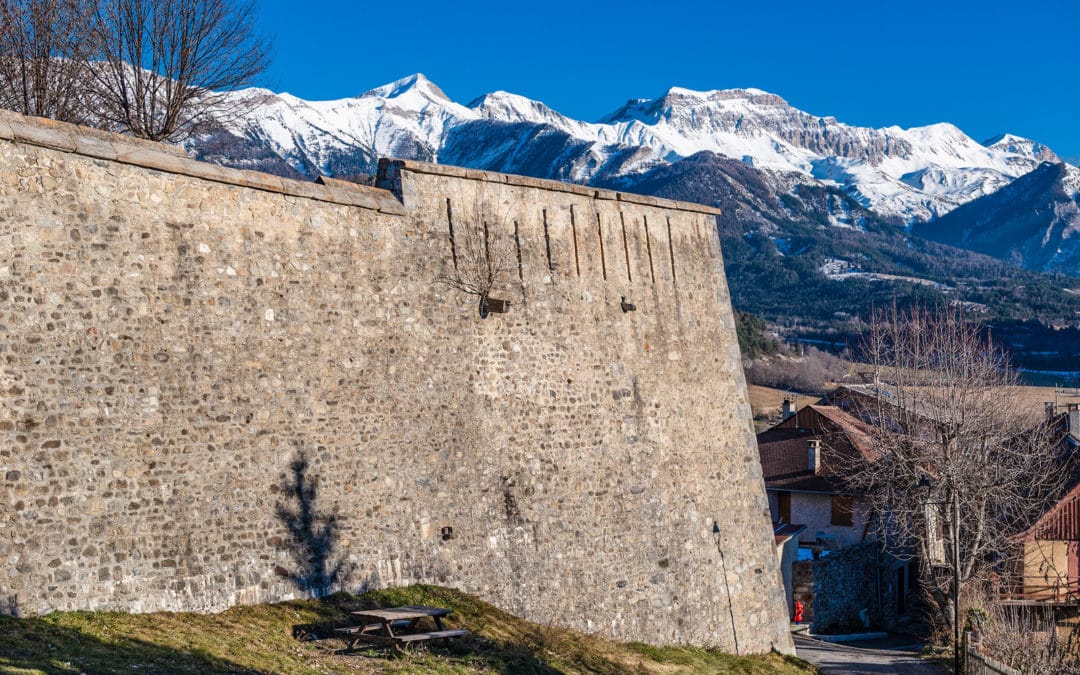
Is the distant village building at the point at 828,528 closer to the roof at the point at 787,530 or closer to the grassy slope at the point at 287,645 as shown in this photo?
the roof at the point at 787,530

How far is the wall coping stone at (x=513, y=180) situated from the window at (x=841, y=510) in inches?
855

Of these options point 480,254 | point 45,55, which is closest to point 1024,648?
point 480,254

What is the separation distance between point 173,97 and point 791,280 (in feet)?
540

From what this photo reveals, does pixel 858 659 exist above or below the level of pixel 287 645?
below

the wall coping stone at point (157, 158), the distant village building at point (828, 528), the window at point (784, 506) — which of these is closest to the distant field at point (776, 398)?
the distant village building at point (828, 528)

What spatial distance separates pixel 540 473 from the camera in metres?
16.5

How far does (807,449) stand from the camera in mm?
42812

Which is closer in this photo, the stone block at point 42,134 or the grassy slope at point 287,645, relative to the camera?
the grassy slope at point 287,645

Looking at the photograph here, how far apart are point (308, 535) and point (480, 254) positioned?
5.41 m

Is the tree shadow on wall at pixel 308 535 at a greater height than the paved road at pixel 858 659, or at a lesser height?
greater

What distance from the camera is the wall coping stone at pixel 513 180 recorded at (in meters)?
15.6

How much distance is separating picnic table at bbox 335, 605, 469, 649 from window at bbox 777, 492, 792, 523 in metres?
30.1

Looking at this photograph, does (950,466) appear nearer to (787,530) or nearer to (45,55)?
(787,530)

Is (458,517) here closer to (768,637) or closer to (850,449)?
(768,637)
